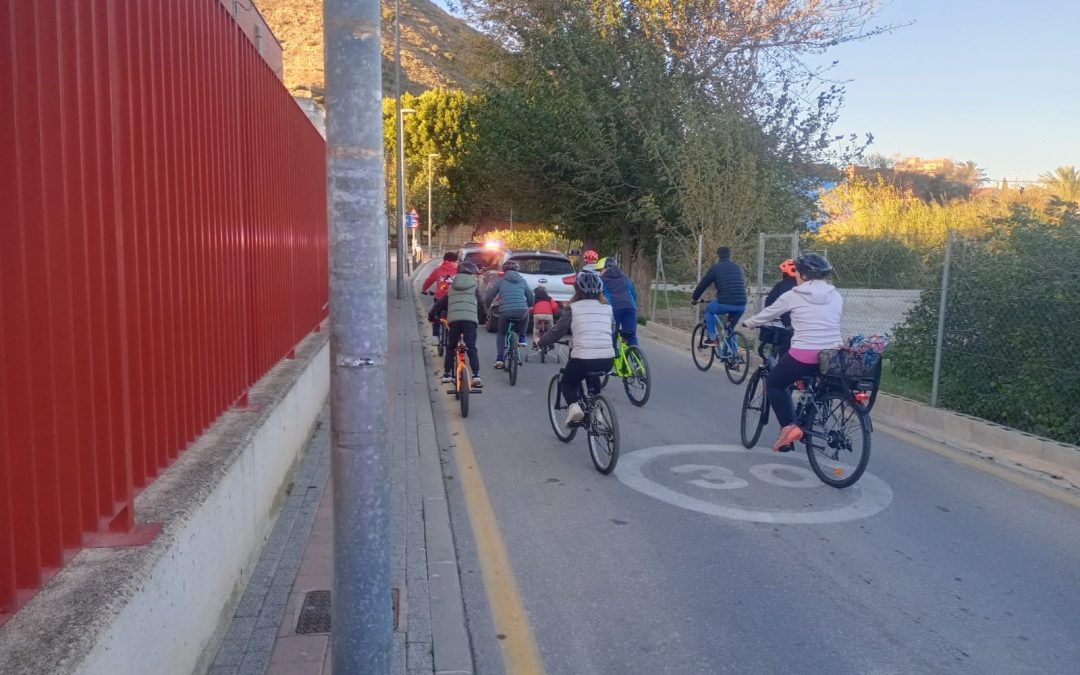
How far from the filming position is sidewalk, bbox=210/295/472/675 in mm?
3842

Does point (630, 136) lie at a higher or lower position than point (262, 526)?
higher

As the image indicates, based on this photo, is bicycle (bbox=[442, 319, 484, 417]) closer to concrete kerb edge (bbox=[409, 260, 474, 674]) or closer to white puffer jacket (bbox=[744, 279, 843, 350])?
concrete kerb edge (bbox=[409, 260, 474, 674])

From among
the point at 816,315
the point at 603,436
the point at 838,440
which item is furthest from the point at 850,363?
the point at 603,436

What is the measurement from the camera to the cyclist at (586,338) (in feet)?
24.4

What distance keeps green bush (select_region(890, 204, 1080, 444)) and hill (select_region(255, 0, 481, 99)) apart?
6066 cm

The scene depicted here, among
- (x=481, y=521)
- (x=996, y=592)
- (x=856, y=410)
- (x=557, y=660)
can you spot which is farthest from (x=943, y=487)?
(x=557, y=660)

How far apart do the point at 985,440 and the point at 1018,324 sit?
115cm

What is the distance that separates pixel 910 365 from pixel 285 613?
861cm

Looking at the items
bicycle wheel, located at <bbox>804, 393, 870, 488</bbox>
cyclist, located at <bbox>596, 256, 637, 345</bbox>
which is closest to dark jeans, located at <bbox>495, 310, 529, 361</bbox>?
cyclist, located at <bbox>596, 256, 637, 345</bbox>

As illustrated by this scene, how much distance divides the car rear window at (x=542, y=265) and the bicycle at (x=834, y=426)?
11.0 meters

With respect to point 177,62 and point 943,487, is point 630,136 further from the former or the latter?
point 177,62

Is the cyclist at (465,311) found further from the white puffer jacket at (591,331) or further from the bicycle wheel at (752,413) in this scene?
the bicycle wheel at (752,413)

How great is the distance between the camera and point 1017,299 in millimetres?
8211

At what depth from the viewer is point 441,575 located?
497cm
